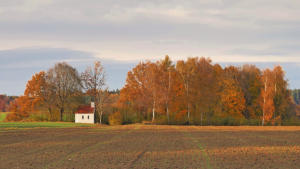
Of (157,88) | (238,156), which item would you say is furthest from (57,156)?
(157,88)

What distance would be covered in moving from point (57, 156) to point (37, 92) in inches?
2431

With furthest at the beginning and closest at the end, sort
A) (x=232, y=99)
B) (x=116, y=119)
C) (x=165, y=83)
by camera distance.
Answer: (x=165, y=83), (x=232, y=99), (x=116, y=119)

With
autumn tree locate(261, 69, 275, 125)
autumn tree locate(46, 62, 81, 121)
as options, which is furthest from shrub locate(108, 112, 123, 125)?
autumn tree locate(261, 69, 275, 125)

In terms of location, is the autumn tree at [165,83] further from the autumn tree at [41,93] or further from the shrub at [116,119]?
the autumn tree at [41,93]

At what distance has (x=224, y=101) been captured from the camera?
240ft

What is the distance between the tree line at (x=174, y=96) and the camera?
235 feet

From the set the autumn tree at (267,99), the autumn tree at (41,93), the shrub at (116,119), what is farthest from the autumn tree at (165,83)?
the autumn tree at (41,93)

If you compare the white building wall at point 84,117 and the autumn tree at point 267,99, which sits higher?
the autumn tree at point 267,99

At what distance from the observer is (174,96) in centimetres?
7356

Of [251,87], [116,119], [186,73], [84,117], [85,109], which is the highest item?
[186,73]

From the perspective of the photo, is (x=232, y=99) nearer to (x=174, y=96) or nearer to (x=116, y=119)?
(x=174, y=96)

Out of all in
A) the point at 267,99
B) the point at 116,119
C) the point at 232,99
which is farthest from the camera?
the point at 232,99

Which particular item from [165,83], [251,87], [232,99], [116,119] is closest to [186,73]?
[165,83]

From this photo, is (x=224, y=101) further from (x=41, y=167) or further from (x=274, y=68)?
(x=41, y=167)
